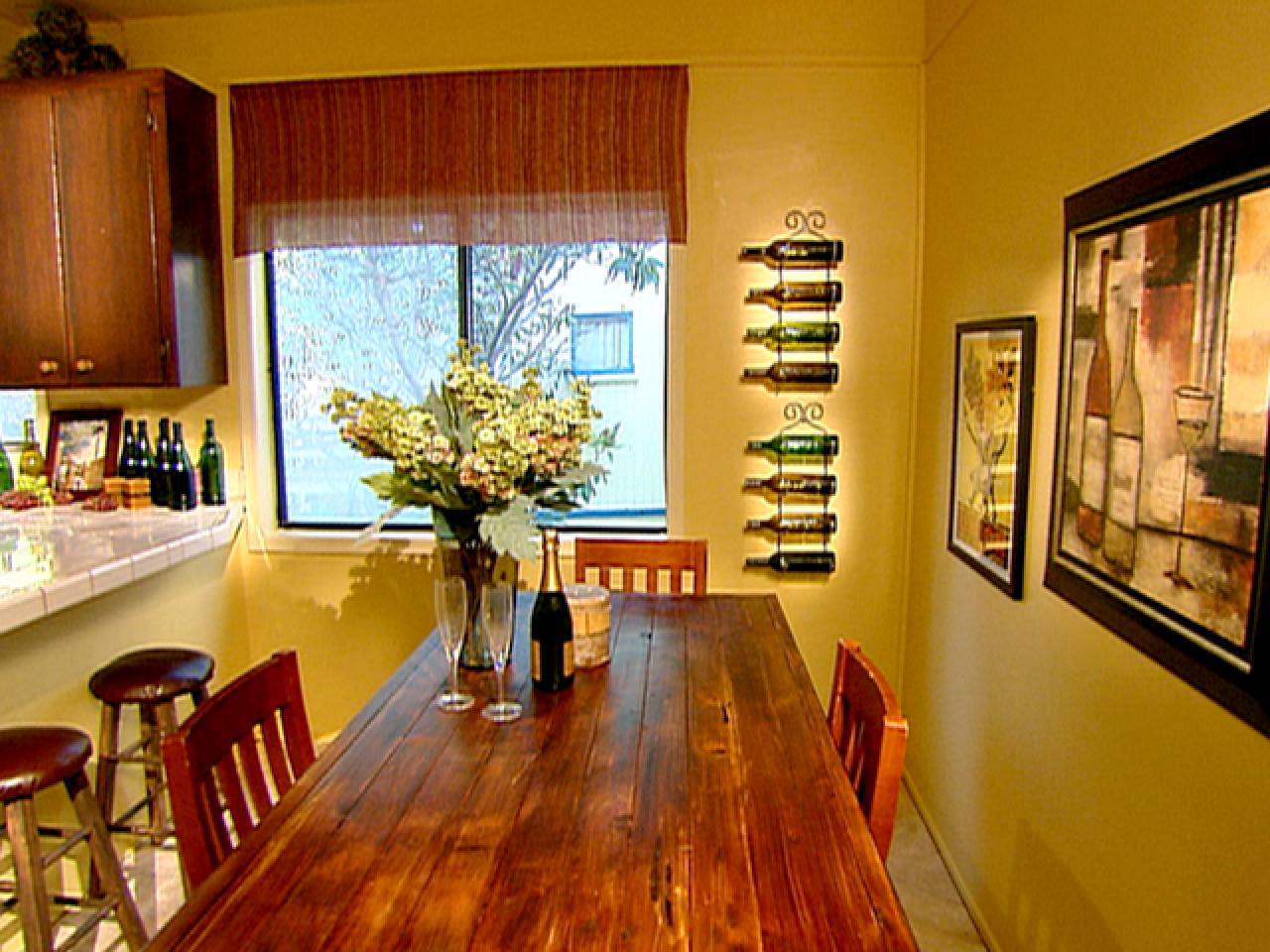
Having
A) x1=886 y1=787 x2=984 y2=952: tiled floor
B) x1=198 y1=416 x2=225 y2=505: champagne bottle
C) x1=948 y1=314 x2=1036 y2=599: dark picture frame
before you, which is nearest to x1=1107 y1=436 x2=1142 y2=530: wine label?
x1=948 y1=314 x2=1036 y2=599: dark picture frame

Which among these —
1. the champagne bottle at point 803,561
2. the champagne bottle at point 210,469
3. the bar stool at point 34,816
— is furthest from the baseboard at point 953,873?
the champagne bottle at point 210,469

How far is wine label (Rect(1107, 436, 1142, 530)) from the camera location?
156 centimetres

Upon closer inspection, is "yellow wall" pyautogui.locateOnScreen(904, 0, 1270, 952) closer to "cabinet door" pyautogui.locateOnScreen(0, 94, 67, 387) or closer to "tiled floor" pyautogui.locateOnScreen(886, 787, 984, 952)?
"tiled floor" pyautogui.locateOnScreen(886, 787, 984, 952)

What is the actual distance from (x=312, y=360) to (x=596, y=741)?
7.71 ft

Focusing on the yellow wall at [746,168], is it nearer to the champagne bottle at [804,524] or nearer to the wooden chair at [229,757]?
the champagne bottle at [804,524]

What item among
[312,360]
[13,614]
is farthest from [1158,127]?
[312,360]

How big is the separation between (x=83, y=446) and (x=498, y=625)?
8.19 feet

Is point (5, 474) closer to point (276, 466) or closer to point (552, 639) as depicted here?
point (276, 466)

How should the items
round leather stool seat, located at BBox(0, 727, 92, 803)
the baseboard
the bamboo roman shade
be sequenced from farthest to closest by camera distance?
the bamboo roman shade → the baseboard → round leather stool seat, located at BBox(0, 727, 92, 803)

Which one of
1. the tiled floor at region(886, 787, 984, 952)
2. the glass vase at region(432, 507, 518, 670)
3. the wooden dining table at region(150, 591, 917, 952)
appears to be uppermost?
the glass vase at region(432, 507, 518, 670)

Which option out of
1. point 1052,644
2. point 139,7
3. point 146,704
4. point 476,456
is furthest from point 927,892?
point 139,7

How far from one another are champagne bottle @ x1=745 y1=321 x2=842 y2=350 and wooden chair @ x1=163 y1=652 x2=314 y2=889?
1983mm

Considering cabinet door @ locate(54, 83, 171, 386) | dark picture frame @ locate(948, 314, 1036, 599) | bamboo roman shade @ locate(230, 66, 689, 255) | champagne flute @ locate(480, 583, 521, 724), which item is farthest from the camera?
bamboo roman shade @ locate(230, 66, 689, 255)

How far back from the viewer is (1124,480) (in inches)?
62.9
